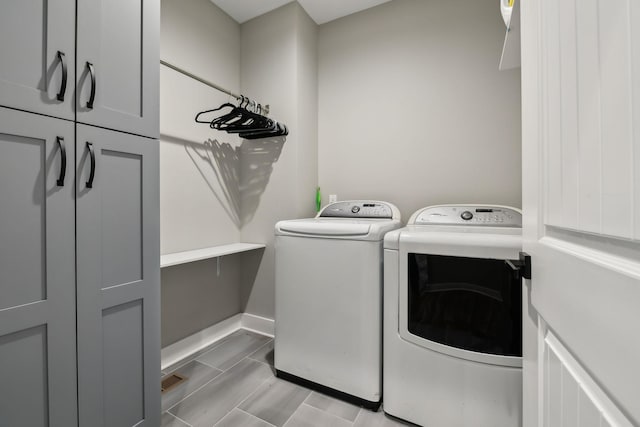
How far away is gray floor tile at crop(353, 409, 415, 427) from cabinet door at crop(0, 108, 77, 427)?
1191 millimetres

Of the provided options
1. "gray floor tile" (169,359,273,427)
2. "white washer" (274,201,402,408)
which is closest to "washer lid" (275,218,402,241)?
"white washer" (274,201,402,408)

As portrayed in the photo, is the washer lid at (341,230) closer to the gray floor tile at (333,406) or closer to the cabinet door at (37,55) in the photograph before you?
the gray floor tile at (333,406)

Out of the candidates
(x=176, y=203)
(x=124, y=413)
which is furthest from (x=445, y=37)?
(x=124, y=413)

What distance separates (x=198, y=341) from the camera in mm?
2107

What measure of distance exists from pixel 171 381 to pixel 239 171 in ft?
5.32

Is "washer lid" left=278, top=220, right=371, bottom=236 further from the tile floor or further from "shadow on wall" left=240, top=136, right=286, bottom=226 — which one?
the tile floor

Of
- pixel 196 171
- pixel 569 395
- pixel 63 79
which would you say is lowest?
pixel 569 395

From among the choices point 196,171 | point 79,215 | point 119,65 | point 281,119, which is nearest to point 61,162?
point 79,215

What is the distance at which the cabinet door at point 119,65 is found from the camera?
0.98 meters

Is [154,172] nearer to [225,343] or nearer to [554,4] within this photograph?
[554,4]

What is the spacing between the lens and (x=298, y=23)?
2.22 meters

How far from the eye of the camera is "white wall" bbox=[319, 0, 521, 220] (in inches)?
73.4

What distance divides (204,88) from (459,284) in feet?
7.13

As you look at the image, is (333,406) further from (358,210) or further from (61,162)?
(61,162)
